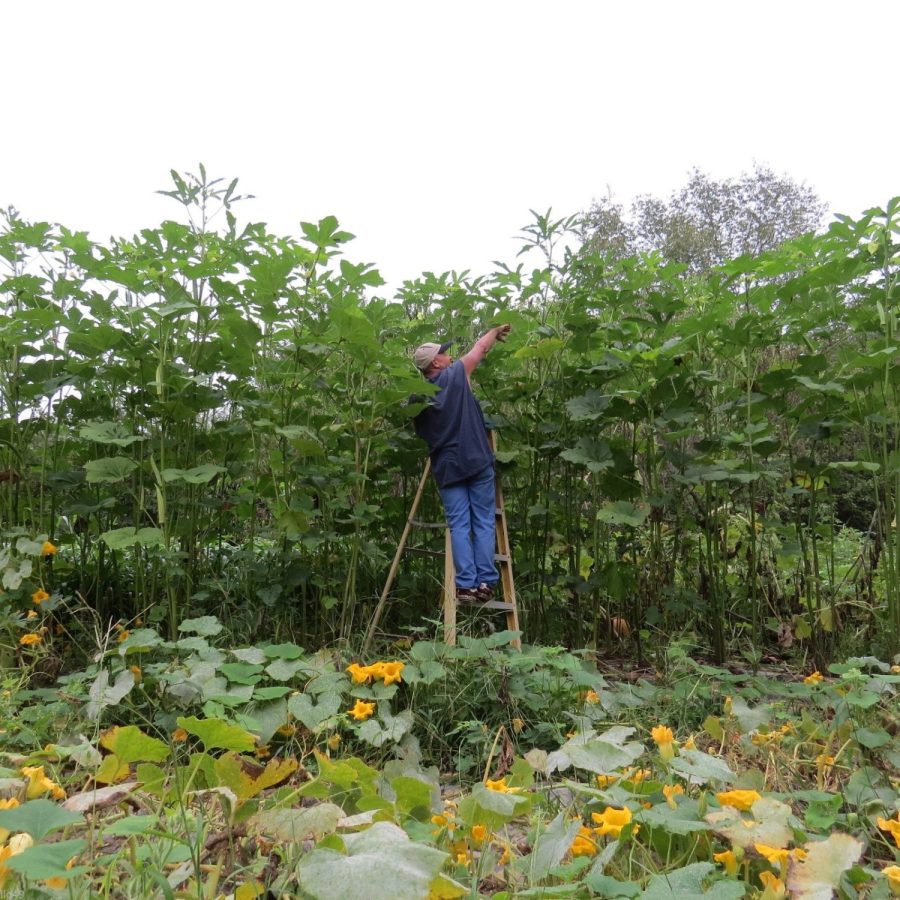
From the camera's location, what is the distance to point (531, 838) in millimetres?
1380

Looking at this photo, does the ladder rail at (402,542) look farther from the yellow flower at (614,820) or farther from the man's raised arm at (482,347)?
the yellow flower at (614,820)

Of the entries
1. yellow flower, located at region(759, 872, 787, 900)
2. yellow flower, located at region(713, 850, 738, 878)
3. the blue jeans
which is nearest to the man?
the blue jeans

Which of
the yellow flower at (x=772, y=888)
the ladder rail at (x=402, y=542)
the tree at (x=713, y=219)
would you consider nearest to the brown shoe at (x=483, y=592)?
the ladder rail at (x=402, y=542)

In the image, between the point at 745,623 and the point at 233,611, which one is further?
the point at 745,623

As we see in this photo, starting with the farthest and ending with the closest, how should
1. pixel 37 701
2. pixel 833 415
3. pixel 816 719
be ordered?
pixel 833 415 < pixel 37 701 < pixel 816 719

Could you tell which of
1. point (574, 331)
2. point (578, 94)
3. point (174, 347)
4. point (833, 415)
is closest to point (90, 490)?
point (174, 347)

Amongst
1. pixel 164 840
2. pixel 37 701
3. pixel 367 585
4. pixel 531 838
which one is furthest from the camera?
pixel 367 585

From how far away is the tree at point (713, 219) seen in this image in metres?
14.3

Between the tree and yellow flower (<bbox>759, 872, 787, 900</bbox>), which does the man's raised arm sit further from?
the tree

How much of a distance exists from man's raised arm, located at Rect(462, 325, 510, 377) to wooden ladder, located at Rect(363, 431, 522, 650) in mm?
406

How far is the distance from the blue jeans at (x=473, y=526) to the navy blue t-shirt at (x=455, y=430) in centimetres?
8

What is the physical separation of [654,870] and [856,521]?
982 cm

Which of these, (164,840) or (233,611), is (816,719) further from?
(233,611)

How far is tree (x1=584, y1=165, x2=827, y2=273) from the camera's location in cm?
1428
